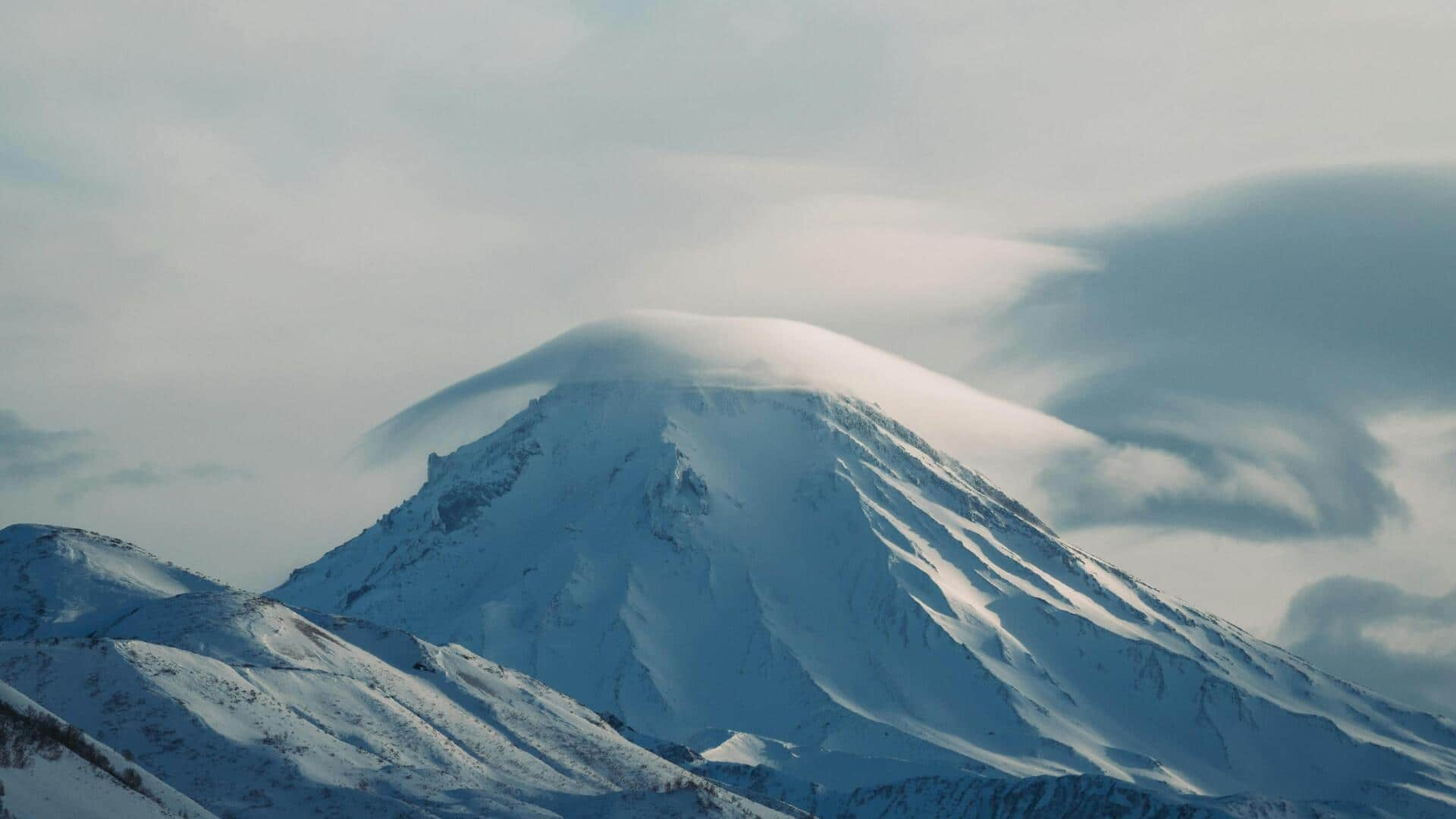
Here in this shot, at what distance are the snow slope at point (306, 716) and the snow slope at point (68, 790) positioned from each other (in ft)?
79.3

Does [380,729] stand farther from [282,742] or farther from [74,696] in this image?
[74,696]

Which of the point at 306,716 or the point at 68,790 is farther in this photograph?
the point at 306,716

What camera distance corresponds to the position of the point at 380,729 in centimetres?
16000

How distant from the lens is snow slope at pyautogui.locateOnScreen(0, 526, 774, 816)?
136 metres

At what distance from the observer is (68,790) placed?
93250 millimetres

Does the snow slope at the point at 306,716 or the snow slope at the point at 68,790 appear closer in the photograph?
the snow slope at the point at 68,790

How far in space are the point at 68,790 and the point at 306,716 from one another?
63167mm

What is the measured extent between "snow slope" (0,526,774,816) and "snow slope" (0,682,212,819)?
24.2 metres

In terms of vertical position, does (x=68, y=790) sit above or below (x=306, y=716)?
below

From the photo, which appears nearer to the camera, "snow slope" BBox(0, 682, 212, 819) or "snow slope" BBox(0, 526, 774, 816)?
"snow slope" BBox(0, 682, 212, 819)

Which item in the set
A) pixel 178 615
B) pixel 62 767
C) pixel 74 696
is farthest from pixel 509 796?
pixel 62 767

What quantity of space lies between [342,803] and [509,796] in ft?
67.7

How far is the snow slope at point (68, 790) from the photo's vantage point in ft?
294

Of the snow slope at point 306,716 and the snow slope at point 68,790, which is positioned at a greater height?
the snow slope at point 306,716
